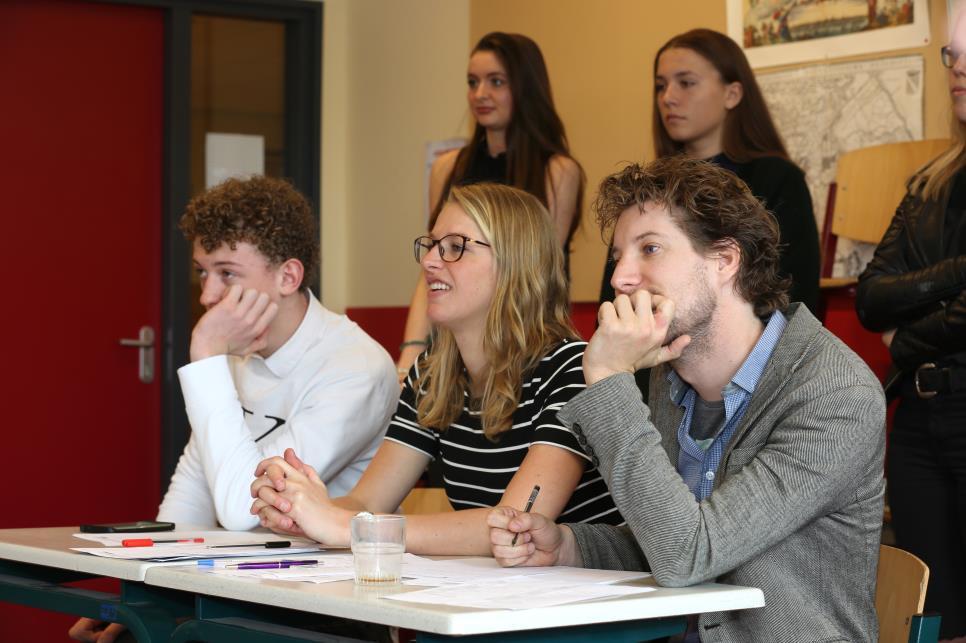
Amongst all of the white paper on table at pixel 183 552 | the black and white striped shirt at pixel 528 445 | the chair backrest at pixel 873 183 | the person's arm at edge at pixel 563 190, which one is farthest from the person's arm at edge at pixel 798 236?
the white paper on table at pixel 183 552

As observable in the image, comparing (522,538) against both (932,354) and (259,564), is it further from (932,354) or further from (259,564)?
(932,354)

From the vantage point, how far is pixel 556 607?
59.0 inches

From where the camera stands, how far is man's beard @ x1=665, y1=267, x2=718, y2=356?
199cm

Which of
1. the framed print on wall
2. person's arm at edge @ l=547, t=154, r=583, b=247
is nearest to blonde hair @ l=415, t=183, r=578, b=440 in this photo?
person's arm at edge @ l=547, t=154, r=583, b=247

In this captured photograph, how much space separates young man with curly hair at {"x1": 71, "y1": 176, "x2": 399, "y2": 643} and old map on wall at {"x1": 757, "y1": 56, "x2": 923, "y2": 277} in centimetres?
150

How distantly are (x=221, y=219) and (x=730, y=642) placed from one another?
157 cm

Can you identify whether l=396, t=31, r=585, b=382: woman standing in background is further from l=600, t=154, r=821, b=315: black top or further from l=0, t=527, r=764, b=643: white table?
l=0, t=527, r=764, b=643: white table

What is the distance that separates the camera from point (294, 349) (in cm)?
285

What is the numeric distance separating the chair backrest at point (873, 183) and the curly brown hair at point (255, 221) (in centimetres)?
147

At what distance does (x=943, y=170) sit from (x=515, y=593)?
1.73 m

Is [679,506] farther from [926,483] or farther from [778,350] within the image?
[926,483]

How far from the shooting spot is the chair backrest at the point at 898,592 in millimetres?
1770

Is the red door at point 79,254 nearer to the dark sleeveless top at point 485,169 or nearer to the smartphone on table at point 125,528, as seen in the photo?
the dark sleeveless top at point 485,169

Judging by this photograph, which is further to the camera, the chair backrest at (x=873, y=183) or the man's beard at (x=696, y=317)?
the chair backrest at (x=873, y=183)
